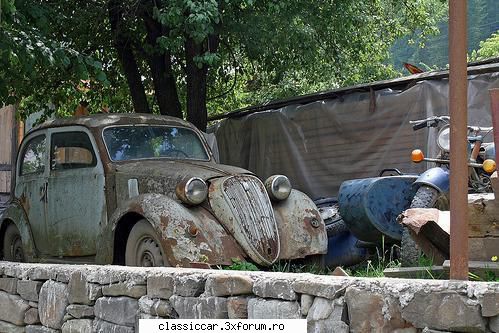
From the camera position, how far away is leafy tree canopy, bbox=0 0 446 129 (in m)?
9.52

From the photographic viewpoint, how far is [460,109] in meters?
3.14

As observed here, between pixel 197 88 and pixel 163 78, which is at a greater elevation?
pixel 163 78

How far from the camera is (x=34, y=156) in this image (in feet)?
30.0

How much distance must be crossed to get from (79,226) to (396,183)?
10.5 feet

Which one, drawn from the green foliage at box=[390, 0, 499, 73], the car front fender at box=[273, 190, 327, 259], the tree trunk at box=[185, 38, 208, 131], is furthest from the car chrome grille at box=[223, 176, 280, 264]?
the green foliage at box=[390, 0, 499, 73]

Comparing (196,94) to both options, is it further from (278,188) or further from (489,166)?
(489,166)

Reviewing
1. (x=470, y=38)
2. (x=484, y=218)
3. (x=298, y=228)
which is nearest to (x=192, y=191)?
(x=298, y=228)

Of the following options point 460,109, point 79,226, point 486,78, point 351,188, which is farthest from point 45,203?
point 460,109

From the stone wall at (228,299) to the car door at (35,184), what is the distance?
7.95 ft

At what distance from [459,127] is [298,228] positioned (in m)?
4.30

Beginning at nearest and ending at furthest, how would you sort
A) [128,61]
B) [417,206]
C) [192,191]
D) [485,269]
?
[485,269] → [417,206] → [192,191] → [128,61]

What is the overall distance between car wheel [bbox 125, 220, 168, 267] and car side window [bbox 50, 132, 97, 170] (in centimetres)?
142

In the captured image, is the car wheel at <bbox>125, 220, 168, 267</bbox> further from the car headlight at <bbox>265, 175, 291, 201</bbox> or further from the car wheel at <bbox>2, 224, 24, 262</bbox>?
the car wheel at <bbox>2, 224, 24, 262</bbox>

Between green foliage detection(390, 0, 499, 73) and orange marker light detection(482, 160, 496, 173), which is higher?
green foliage detection(390, 0, 499, 73)
